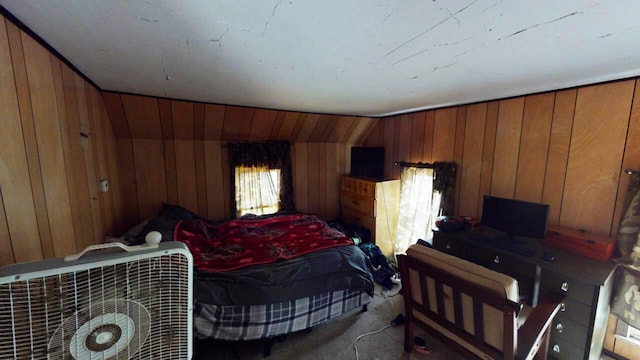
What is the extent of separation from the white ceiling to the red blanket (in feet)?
4.82

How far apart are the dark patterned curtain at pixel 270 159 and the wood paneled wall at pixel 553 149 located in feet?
6.75

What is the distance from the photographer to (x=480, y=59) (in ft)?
4.51

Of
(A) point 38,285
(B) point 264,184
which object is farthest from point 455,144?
(A) point 38,285

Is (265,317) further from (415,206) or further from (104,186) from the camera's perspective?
(415,206)

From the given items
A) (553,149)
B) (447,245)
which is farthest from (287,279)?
(553,149)

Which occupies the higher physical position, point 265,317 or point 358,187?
point 358,187

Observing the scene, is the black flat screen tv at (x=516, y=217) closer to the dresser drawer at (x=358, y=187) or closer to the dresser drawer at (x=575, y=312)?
the dresser drawer at (x=575, y=312)

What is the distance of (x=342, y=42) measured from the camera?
1153mm

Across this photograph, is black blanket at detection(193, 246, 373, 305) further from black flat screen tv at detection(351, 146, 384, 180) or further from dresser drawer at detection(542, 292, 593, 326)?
black flat screen tv at detection(351, 146, 384, 180)

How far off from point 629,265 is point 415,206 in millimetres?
1842

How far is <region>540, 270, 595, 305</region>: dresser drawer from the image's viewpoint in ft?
5.19

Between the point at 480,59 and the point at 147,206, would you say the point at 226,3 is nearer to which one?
the point at 480,59

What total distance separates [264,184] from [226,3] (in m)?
2.92

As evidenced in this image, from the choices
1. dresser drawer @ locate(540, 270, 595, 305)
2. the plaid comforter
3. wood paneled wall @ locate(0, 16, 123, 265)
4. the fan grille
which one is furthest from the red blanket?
dresser drawer @ locate(540, 270, 595, 305)
